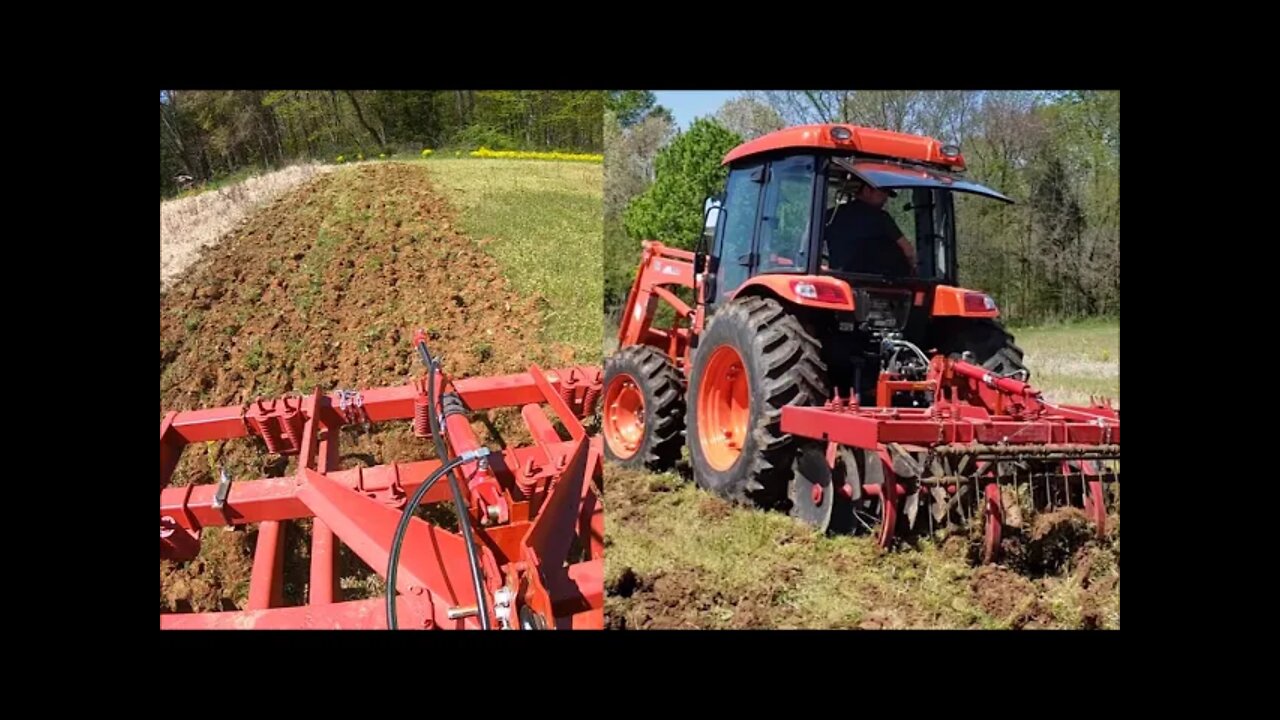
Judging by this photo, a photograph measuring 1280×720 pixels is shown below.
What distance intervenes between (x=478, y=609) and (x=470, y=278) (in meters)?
2.77

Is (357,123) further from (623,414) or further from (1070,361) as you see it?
(1070,361)

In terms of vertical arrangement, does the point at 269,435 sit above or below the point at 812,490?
above

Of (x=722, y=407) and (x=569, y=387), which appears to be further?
(x=722, y=407)

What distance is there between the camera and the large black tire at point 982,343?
3678 millimetres

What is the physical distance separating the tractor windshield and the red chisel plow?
1.32m

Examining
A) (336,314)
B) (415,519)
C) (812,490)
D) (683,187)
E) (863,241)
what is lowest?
(812,490)

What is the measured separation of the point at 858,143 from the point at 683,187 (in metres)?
1.16

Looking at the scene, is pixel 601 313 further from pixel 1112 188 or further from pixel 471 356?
pixel 1112 188

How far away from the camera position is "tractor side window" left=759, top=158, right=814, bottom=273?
3555 mm

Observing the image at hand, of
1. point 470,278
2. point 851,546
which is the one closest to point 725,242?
point 470,278

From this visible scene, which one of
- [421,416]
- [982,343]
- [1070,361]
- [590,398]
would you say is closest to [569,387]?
[590,398]

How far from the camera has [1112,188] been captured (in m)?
4.28

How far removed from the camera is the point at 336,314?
14.6 ft

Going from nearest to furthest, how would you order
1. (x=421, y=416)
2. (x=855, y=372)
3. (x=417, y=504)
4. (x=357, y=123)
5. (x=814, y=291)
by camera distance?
(x=417, y=504), (x=357, y=123), (x=814, y=291), (x=421, y=416), (x=855, y=372)
